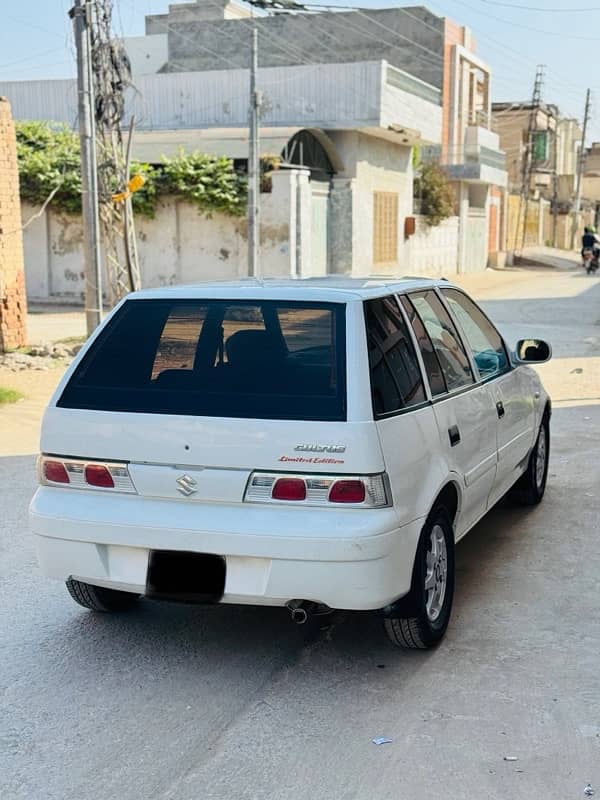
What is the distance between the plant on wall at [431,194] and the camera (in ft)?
130

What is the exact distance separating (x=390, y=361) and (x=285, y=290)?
57cm

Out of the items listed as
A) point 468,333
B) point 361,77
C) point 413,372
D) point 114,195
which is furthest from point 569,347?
point 361,77

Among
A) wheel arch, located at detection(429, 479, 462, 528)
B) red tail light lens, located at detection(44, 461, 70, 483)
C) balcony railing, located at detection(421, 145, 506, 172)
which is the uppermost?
balcony railing, located at detection(421, 145, 506, 172)

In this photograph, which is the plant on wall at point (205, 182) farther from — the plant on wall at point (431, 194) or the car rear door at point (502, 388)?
the car rear door at point (502, 388)

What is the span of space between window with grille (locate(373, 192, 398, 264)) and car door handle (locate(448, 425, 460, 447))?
27874 mm

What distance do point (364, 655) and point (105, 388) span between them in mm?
1637

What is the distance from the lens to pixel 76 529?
171 inches

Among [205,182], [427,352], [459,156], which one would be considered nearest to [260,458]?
[427,352]

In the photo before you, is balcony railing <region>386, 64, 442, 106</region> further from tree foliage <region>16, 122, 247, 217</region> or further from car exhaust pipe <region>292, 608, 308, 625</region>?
car exhaust pipe <region>292, 608, 308, 625</region>

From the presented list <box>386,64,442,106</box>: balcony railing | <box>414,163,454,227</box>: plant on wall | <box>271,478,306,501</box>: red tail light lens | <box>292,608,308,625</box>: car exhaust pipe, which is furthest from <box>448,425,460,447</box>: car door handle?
<box>414,163,454,227</box>: plant on wall

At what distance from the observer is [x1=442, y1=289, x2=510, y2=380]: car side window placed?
586 cm

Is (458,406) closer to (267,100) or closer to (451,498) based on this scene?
(451,498)

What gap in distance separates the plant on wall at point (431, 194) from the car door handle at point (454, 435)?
35327mm

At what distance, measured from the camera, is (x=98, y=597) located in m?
Result: 4.92
